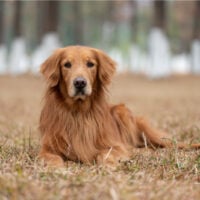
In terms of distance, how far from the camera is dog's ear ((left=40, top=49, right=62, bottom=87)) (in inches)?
232

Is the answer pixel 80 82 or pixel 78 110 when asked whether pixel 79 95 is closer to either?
pixel 80 82

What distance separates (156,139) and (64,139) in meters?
1.68

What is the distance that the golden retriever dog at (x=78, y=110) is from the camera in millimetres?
5697

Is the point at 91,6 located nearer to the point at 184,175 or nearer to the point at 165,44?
the point at 165,44

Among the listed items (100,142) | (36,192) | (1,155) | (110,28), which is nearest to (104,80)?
(100,142)

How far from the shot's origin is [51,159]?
18.0ft

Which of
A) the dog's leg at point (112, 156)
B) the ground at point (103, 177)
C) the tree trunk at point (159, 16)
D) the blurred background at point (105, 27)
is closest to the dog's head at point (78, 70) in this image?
the dog's leg at point (112, 156)

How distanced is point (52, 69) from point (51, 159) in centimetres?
101

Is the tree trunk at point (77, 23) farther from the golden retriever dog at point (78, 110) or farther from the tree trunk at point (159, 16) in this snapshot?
the golden retriever dog at point (78, 110)

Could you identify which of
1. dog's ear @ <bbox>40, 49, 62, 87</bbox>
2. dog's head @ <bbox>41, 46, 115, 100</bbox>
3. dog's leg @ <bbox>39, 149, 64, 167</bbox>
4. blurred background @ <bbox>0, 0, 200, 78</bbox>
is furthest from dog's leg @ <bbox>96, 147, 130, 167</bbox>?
blurred background @ <bbox>0, 0, 200, 78</bbox>

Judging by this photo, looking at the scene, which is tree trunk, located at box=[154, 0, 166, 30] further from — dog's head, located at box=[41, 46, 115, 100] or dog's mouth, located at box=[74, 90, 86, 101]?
dog's mouth, located at box=[74, 90, 86, 101]

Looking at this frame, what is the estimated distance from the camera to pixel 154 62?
2727cm

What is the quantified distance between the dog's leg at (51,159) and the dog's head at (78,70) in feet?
2.00

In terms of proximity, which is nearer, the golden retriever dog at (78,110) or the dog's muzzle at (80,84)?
the dog's muzzle at (80,84)
